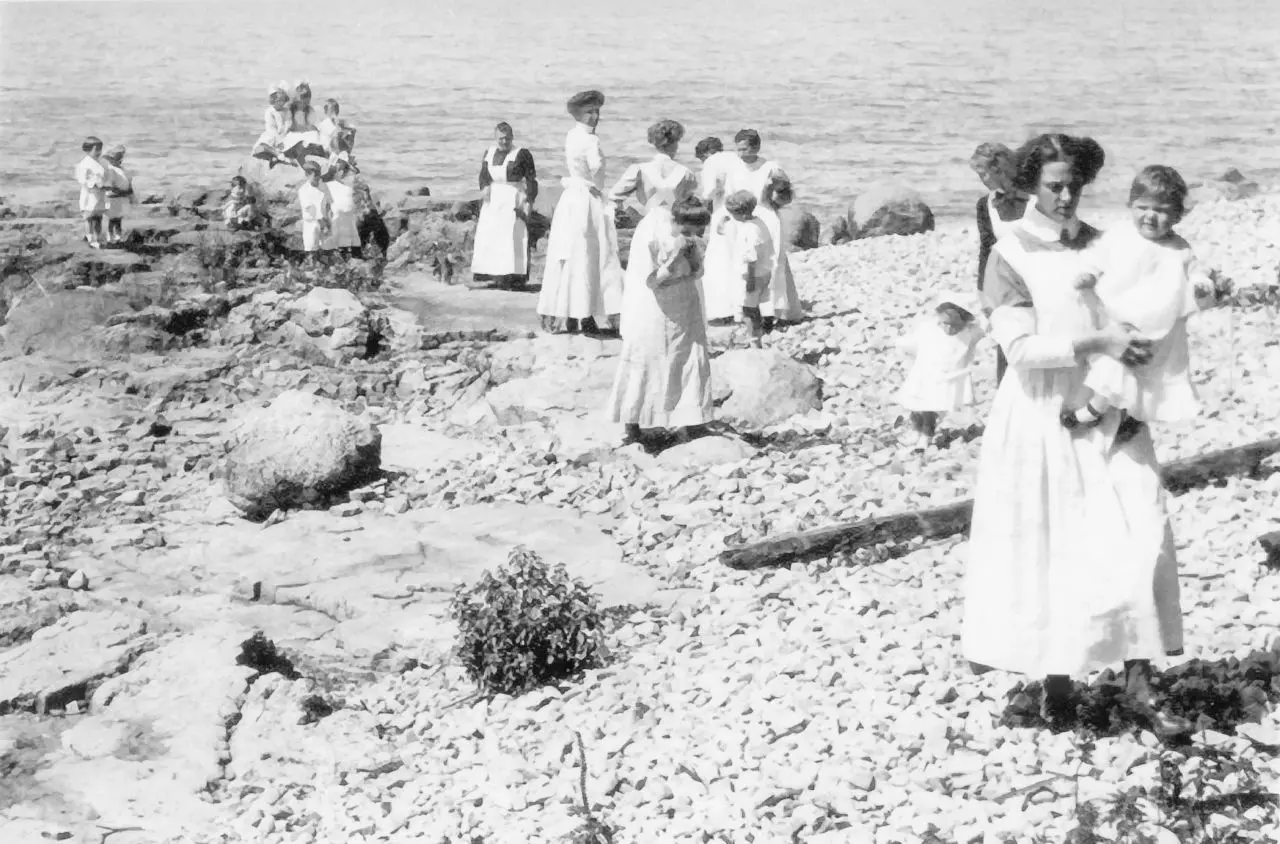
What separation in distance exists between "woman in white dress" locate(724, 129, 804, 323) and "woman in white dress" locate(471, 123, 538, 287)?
2160 mm

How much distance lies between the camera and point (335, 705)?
297 inches

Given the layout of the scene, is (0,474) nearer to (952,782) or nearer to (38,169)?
(952,782)

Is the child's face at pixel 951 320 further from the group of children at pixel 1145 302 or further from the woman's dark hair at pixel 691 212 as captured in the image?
the group of children at pixel 1145 302

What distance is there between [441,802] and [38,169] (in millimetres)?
30279

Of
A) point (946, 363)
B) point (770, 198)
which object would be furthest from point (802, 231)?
point (946, 363)

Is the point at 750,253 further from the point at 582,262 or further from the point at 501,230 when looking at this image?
the point at 501,230

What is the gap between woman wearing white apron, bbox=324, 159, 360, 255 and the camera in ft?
56.6

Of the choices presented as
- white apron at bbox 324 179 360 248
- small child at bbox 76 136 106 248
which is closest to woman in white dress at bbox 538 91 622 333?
white apron at bbox 324 179 360 248

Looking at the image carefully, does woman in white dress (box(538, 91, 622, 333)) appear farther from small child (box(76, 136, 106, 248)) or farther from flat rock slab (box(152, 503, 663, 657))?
small child (box(76, 136, 106, 248))

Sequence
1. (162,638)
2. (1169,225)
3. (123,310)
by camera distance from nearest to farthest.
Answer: (1169,225)
(162,638)
(123,310)

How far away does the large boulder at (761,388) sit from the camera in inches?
418

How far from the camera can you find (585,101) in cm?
1108

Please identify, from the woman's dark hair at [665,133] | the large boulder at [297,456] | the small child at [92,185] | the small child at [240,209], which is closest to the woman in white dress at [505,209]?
the woman's dark hair at [665,133]

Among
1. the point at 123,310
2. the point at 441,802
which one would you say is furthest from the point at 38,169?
the point at 441,802
